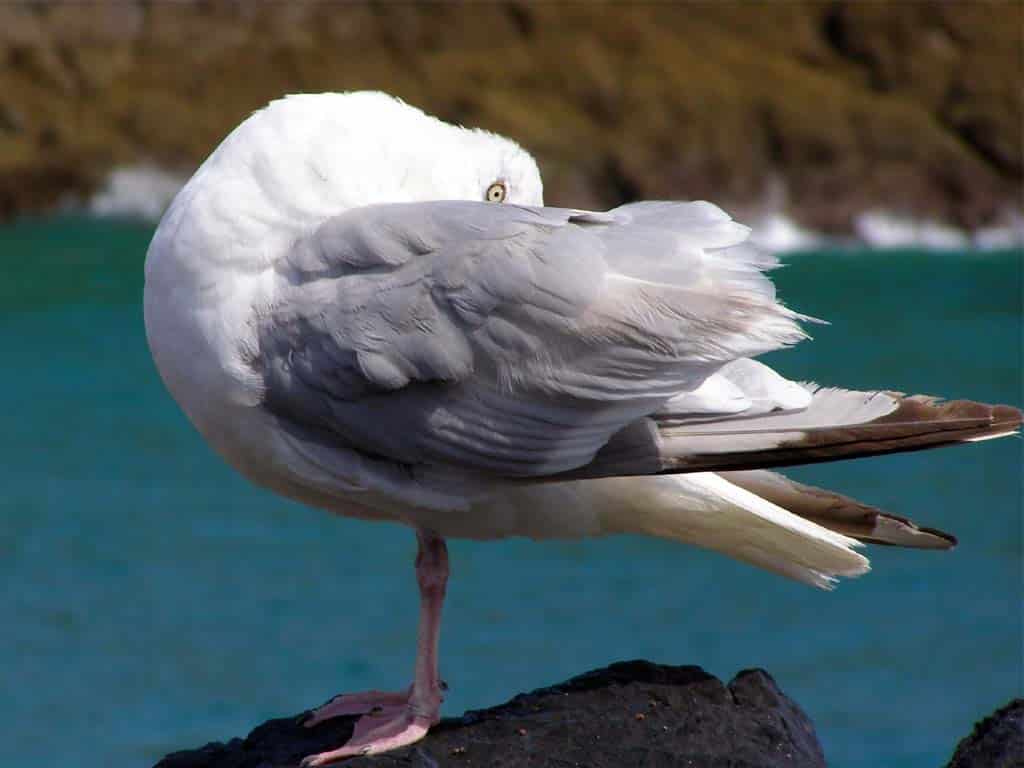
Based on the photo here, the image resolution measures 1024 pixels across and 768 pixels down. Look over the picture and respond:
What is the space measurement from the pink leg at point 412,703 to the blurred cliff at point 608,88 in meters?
19.4

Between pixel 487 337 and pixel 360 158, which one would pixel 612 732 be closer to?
pixel 487 337

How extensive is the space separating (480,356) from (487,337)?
0.04m

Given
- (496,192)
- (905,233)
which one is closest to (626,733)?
(496,192)

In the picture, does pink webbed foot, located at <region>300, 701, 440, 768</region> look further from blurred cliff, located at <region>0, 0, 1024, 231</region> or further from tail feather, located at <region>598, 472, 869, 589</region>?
blurred cliff, located at <region>0, 0, 1024, 231</region>

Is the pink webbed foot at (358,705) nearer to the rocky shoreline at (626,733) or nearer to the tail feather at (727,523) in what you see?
the rocky shoreline at (626,733)

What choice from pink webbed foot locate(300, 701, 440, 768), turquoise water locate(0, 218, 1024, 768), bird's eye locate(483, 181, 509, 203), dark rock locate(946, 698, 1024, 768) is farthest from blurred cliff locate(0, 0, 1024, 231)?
dark rock locate(946, 698, 1024, 768)

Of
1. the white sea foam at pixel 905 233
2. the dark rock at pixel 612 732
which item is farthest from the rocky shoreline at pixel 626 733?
the white sea foam at pixel 905 233

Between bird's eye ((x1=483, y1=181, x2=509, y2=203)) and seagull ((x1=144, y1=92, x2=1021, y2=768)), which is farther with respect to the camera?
bird's eye ((x1=483, y1=181, x2=509, y2=203))

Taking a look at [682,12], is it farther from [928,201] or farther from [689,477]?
[689,477]

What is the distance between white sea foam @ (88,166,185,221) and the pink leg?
1986 cm

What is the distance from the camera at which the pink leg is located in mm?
3367

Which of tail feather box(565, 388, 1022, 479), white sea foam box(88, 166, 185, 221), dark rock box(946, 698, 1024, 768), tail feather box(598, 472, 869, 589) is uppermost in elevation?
white sea foam box(88, 166, 185, 221)

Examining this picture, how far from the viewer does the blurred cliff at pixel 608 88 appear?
2384cm

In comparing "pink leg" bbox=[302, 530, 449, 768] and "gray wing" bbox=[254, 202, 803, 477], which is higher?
"gray wing" bbox=[254, 202, 803, 477]
